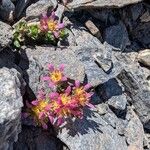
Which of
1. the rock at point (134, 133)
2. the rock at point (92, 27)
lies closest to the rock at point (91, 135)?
the rock at point (134, 133)

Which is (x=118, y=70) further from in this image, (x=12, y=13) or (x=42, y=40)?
(x=12, y=13)

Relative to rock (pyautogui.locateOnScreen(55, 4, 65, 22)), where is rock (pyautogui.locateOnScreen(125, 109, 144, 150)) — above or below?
Answer: below

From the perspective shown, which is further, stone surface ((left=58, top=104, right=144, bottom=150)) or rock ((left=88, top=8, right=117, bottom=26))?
rock ((left=88, top=8, right=117, bottom=26))

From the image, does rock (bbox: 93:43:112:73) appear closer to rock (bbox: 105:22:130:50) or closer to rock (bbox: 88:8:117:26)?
rock (bbox: 105:22:130:50)

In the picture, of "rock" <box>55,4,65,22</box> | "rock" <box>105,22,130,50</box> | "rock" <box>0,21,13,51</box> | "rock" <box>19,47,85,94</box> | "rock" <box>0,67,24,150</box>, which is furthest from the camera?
"rock" <box>105,22,130,50</box>

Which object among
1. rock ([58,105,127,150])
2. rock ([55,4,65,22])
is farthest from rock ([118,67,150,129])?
rock ([55,4,65,22])

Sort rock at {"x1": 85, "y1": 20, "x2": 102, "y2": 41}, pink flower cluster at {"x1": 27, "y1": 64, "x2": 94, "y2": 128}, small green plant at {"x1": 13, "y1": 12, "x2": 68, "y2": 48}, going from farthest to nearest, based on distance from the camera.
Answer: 1. rock at {"x1": 85, "y1": 20, "x2": 102, "y2": 41}
2. small green plant at {"x1": 13, "y1": 12, "x2": 68, "y2": 48}
3. pink flower cluster at {"x1": 27, "y1": 64, "x2": 94, "y2": 128}

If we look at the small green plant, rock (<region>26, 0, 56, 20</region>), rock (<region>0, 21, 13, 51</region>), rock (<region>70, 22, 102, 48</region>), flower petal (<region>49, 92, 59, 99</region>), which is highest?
rock (<region>0, 21, 13, 51</region>)

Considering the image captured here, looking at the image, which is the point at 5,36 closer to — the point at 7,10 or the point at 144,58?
the point at 7,10
